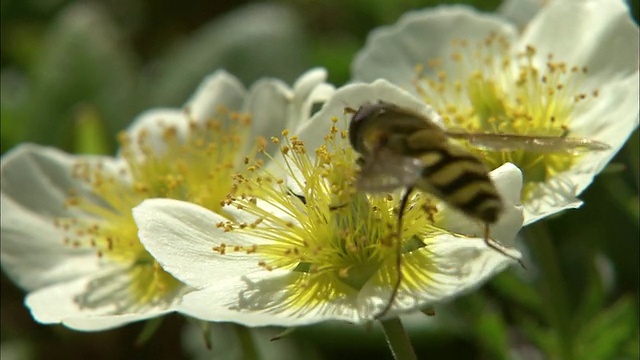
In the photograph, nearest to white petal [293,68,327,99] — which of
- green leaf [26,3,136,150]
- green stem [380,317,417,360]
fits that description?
green stem [380,317,417,360]

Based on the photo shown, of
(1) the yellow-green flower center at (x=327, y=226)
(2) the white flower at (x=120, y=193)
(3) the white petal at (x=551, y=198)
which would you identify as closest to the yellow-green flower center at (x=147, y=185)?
(2) the white flower at (x=120, y=193)

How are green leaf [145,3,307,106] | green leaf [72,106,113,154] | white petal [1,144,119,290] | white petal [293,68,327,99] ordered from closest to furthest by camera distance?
white petal [293,68,327,99], white petal [1,144,119,290], green leaf [72,106,113,154], green leaf [145,3,307,106]

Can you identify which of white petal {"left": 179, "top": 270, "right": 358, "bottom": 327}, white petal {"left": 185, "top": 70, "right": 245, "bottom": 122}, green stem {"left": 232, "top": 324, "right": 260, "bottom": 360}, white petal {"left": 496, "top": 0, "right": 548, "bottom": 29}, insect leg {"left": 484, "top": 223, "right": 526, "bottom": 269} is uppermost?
white petal {"left": 185, "top": 70, "right": 245, "bottom": 122}

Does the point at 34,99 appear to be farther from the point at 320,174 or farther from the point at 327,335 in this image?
the point at 320,174

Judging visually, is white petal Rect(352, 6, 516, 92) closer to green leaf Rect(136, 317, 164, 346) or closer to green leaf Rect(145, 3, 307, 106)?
green leaf Rect(145, 3, 307, 106)

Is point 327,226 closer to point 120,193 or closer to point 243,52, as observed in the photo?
point 120,193

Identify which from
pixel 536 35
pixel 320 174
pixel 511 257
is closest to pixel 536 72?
pixel 536 35
